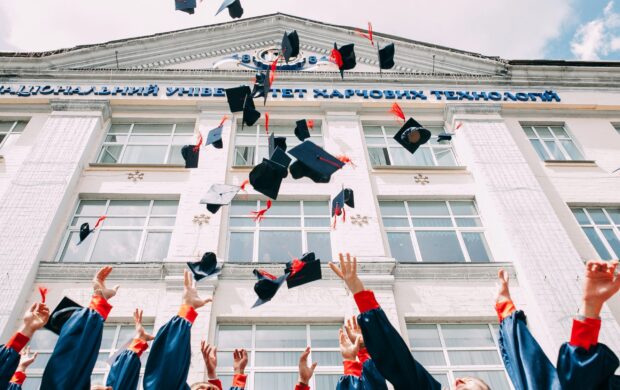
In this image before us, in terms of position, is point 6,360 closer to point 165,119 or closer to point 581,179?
point 165,119

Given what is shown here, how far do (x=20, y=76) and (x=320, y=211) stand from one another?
9.63m

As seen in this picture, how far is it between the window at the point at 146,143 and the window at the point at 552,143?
928 cm

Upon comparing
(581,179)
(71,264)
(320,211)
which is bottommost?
(71,264)

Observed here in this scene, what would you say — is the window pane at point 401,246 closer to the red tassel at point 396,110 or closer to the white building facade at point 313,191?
the white building facade at point 313,191

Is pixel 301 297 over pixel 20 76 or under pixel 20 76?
under

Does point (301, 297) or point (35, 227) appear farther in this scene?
point (35, 227)

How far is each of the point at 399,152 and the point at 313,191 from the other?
297cm

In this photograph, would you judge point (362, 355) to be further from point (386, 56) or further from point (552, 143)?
point (552, 143)

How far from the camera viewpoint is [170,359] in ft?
11.7

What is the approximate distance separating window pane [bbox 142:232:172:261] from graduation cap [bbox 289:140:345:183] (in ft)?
11.6

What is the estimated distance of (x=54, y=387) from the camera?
3314mm

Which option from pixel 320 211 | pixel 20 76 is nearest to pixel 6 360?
pixel 320 211

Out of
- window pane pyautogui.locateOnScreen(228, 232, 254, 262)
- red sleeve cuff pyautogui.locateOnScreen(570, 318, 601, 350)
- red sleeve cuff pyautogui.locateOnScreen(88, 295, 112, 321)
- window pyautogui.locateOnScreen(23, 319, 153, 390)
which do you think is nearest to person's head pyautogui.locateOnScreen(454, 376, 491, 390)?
red sleeve cuff pyautogui.locateOnScreen(570, 318, 601, 350)

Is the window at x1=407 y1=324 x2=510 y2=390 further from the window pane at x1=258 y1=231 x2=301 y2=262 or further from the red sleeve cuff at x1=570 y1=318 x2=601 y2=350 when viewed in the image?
the red sleeve cuff at x1=570 y1=318 x2=601 y2=350
